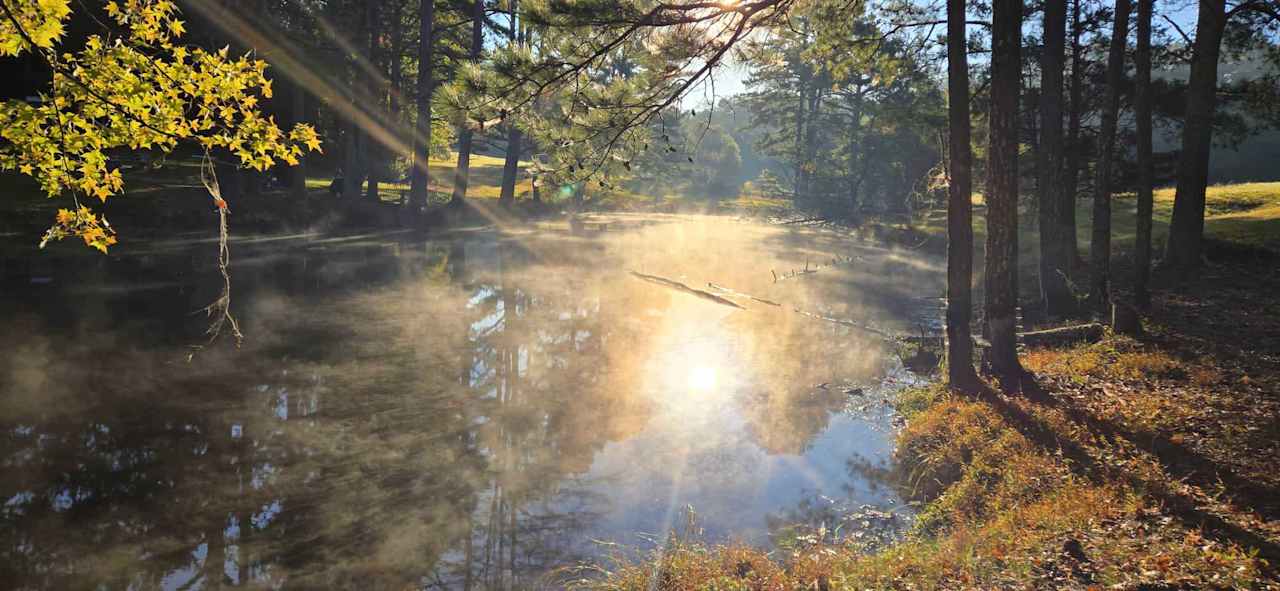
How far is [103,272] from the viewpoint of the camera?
19.3 m

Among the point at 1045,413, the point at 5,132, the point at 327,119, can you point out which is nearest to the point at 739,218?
the point at 327,119

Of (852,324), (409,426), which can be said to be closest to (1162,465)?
(409,426)

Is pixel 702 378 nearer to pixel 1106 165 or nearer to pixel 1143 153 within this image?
pixel 1106 165

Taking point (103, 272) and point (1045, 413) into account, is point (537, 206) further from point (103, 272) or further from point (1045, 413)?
point (1045, 413)

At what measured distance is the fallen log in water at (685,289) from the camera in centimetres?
2048

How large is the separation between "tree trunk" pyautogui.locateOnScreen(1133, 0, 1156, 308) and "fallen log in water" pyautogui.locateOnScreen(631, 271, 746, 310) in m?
8.79

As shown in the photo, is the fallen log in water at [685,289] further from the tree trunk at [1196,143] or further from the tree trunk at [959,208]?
the tree trunk at [1196,143]

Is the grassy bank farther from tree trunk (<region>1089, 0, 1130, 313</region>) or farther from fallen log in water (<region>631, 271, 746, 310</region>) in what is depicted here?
fallen log in water (<region>631, 271, 746, 310</region>)

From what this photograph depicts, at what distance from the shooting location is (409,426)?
10023 mm

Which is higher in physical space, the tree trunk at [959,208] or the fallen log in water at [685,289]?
the tree trunk at [959,208]

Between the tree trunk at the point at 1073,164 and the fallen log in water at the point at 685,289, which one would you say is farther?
the fallen log in water at the point at 685,289

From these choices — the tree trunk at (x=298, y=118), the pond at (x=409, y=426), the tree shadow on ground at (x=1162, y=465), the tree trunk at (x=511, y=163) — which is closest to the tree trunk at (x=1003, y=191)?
the tree shadow on ground at (x=1162, y=465)

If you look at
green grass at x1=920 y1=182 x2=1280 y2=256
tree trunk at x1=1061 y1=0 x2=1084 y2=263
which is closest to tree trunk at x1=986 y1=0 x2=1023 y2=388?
tree trunk at x1=1061 y1=0 x2=1084 y2=263

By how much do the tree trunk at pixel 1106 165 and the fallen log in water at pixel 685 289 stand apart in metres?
8.08
